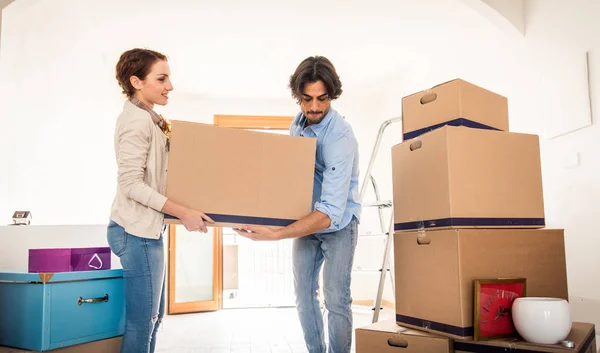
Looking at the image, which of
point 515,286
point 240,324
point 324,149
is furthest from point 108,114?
point 515,286

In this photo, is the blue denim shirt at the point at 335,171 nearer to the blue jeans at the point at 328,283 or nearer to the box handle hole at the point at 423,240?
the blue jeans at the point at 328,283

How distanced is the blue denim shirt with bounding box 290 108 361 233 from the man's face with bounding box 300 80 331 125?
2cm

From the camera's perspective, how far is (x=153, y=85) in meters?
1.60

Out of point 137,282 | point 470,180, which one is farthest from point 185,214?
point 470,180

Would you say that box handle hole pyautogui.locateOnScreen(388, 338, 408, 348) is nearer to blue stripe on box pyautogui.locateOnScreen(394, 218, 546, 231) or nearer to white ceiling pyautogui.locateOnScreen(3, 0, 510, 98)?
blue stripe on box pyautogui.locateOnScreen(394, 218, 546, 231)

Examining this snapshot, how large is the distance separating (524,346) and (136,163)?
1.19m

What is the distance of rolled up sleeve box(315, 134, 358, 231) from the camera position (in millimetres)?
1609

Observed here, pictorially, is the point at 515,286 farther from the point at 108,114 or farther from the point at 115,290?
the point at 108,114

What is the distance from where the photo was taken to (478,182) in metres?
1.53

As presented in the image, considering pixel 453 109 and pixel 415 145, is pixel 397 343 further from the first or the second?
pixel 453 109

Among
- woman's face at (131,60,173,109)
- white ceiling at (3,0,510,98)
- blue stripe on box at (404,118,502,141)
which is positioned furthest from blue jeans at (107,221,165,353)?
white ceiling at (3,0,510,98)

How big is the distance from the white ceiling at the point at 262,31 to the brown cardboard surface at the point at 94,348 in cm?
170

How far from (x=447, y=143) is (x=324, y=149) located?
0.42 meters

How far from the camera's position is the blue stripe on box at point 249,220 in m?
1.51
